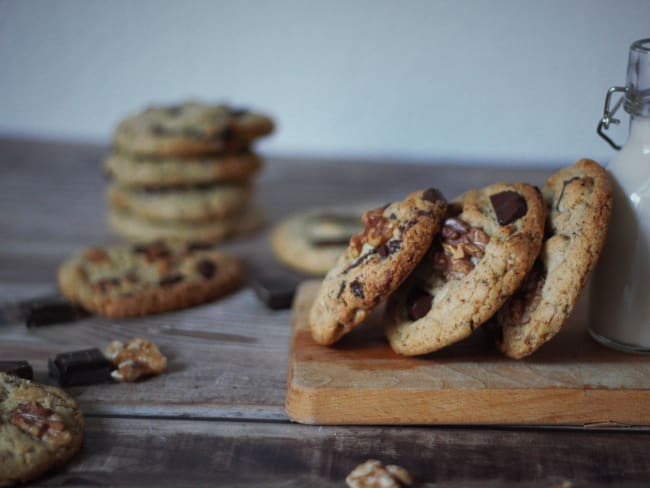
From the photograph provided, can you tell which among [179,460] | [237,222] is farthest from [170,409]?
[237,222]

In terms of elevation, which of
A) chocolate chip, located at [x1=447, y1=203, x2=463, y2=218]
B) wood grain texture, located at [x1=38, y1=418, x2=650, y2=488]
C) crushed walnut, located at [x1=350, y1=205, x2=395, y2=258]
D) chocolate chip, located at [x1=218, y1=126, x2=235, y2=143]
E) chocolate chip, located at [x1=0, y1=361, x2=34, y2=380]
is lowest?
wood grain texture, located at [x1=38, y1=418, x2=650, y2=488]

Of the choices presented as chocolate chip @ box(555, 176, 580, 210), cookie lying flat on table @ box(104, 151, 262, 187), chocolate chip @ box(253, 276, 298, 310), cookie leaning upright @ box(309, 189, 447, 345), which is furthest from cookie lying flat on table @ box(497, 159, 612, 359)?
cookie lying flat on table @ box(104, 151, 262, 187)

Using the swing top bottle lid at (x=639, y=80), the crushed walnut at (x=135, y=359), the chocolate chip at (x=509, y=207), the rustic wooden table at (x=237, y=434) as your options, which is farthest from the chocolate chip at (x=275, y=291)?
the swing top bottle lid at (x=639, y=80)

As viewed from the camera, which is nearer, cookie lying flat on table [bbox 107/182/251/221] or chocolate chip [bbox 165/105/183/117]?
cookie lying flat on table [bbox 107/182/251/221]

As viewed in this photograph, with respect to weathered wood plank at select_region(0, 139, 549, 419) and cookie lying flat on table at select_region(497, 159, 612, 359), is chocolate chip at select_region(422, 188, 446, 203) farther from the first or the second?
weathered wood plank at select_region(0, 139, 549, 419)

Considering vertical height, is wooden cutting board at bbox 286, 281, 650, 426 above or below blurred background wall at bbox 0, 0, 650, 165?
below

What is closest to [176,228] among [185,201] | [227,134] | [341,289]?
[185,201]

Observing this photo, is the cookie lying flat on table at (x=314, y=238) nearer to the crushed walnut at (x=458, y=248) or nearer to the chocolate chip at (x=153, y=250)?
the chocolate chip at (x=153, y=250)

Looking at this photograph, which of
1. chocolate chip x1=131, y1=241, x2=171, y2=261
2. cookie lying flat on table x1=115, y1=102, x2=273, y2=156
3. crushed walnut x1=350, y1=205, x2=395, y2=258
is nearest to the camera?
crushed walnut x1=350, y1=205, x2=395, y2=258
